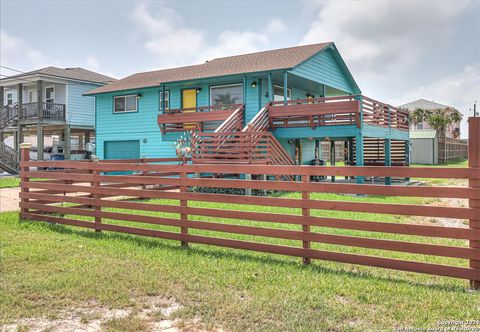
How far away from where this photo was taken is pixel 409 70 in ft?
65.3

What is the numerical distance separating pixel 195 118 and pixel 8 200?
307 inches

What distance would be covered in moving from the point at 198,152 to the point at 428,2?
8.96m

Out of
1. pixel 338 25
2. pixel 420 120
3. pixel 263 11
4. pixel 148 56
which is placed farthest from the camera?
pixel 420 120

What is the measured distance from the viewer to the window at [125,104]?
21.5 meters

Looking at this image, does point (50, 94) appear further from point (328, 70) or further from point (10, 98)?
point (328, 70)

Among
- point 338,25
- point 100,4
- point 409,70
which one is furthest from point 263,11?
point 409,70

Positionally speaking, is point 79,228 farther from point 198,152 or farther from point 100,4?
point 100,4

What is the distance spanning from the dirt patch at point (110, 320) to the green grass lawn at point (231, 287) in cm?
9

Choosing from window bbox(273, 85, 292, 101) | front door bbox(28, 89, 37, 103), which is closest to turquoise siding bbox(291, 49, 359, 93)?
window bbox(273, 85, 292, 101)

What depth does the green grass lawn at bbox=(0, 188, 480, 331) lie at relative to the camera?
3.28 metres

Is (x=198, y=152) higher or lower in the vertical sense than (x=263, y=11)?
lower

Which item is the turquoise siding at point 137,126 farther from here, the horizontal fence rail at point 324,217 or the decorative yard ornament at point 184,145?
the horizontal fence rail at point 324,217

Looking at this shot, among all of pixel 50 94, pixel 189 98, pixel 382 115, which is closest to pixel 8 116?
pixel 50 94

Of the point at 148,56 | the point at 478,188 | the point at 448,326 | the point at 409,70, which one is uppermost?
the point at 148,56
